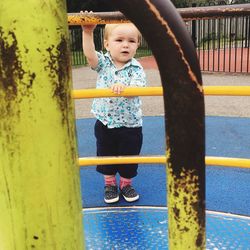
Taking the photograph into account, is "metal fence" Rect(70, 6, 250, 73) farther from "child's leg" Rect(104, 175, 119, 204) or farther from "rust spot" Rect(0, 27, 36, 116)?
"rust spot" Rect(0, 27, 36, 116)

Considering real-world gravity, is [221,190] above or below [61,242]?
below

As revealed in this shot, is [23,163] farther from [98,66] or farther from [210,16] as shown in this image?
[98,66]

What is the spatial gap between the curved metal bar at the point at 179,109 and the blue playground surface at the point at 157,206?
1397mm

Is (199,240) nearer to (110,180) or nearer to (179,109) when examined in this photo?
(179,109)

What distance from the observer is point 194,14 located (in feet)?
3.78

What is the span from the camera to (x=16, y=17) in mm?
482

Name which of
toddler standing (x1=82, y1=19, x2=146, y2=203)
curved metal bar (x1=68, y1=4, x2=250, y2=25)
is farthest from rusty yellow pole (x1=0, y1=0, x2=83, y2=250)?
toddler standing (x1=82, y1=19, x2=146, y2=203)

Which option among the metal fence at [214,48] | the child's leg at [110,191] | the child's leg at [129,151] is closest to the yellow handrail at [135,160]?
the child's leg at [129,151]

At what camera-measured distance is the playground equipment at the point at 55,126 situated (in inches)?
17.4

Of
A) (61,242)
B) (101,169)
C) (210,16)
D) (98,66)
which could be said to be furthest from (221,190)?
(61,242)

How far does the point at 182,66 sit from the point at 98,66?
1.85m

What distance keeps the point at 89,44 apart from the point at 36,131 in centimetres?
163

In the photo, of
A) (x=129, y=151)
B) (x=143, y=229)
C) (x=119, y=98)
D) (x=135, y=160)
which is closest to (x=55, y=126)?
(x=135, y=160)

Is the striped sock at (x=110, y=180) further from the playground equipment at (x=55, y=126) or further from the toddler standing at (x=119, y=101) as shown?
A: the playground equipment at (x=55, y=126)
